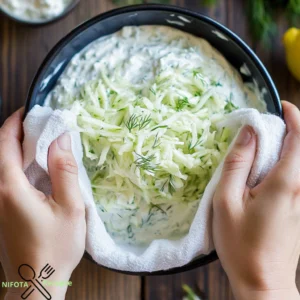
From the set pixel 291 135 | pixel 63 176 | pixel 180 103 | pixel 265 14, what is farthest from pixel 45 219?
pixel 265 14

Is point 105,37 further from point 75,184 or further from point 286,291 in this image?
point 286,291

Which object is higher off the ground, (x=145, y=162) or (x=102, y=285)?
(x=145, y=162)

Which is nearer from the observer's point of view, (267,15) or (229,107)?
(229,107)

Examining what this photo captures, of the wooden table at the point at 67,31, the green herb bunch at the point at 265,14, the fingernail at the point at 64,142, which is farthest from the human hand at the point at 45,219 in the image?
the green herb bunch at the point at 265,14

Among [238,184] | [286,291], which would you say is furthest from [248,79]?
[286,291]

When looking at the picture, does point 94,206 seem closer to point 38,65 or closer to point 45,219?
point 45,219

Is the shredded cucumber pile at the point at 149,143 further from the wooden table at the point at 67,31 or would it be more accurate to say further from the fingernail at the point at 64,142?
the wooden table at the point at 67,31
